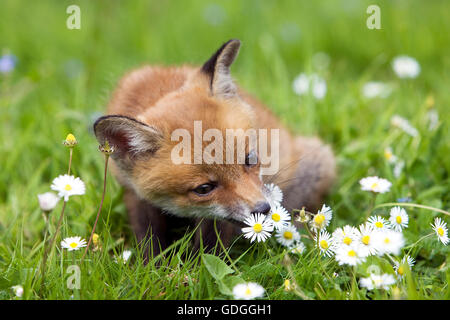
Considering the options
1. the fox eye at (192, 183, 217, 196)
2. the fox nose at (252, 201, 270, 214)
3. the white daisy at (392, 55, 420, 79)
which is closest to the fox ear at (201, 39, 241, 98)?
the fox eye at (192, 183, 217, 196)

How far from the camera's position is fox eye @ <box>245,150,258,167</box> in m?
3.15

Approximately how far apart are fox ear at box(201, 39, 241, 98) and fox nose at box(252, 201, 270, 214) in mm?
900

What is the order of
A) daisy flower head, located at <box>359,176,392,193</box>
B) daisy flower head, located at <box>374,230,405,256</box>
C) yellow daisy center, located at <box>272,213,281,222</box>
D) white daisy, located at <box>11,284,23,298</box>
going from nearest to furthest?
daisy flower head, located at <box>374,230,405,256</box> → white daisy, located at <box>11,284,23,298</box> → yellow daisy center, located at <box>272,213,281,222</box> → daisy flower head, located at <box>359,176,392,193</box>

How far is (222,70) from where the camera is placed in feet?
11.2

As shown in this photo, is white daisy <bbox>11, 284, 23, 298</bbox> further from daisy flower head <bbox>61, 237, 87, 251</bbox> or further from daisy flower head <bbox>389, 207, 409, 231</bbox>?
daisy flower head <bbox>389, 207, 409, 231</bbox>

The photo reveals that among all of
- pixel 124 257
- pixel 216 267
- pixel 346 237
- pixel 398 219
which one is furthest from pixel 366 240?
pixel 124 257

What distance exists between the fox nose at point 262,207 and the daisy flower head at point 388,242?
65cm

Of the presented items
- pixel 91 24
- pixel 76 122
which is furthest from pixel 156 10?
pixel 76 122

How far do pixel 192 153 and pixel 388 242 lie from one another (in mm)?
1223

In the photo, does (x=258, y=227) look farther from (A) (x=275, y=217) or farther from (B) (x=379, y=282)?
(B) (x=379, y=282)

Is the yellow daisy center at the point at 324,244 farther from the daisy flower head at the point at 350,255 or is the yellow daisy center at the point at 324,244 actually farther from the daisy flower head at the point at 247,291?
the daisy flower head at the point at 247,291

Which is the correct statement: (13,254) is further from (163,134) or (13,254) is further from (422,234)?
(422,234)

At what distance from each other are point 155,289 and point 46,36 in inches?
199

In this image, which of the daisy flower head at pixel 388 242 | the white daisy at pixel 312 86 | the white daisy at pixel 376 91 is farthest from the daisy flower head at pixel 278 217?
the white daisy at pixel 376 91
